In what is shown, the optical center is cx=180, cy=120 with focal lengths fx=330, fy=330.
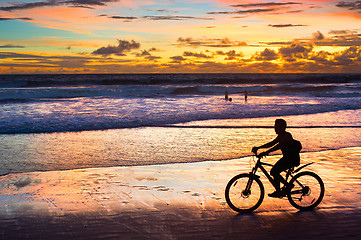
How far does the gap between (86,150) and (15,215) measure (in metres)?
5.36

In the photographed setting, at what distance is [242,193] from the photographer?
18.8 feet

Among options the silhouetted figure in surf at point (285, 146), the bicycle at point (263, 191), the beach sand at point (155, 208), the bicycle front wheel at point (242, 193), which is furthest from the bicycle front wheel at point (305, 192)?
the bicycle front wheel at point (242, 193)

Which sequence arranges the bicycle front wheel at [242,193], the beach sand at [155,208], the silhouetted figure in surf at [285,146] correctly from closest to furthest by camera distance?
1. the beach sand at [155,208]
2. the silhouetted figure in surf at [285,146]
3. the bicycle front wheel at [242,193]

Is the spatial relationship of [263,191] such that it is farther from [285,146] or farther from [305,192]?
[285,146]

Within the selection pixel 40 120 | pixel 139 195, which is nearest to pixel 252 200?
pixel 139 195

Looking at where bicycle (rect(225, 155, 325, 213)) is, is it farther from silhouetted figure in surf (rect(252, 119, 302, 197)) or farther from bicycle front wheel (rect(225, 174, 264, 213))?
silhouetted figure in surf (rect(252, 119, 302, 197))

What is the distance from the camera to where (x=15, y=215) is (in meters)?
5.40

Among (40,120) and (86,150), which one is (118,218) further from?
(40,120)

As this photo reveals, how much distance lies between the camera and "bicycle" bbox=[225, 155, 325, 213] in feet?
18.5

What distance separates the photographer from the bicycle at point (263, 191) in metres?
5.65

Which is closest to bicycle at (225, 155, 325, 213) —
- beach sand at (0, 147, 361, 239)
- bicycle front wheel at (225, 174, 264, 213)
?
bicycle front wheel at (225, 174, 264, 213)

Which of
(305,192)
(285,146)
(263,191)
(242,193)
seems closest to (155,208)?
(242,193)

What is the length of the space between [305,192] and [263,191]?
28.2 inches

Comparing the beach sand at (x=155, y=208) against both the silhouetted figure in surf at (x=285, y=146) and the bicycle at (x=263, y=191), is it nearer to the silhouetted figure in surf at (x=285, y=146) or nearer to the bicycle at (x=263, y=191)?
the bicycle at (x=263, y=191)
